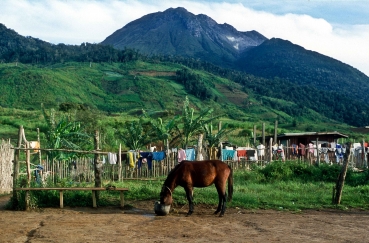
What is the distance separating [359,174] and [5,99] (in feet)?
196

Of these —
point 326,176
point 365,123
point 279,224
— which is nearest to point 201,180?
point 279,224

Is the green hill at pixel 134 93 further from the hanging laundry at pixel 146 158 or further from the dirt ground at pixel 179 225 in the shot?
the dirt ground at pixel 179 225

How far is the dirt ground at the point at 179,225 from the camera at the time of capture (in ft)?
27.2

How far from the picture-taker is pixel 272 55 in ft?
636

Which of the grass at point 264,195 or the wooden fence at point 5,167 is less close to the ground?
the wooden fence at point 5,167

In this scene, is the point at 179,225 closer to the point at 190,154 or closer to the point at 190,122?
the point at 190,154

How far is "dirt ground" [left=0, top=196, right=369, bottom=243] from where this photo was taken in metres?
8.28

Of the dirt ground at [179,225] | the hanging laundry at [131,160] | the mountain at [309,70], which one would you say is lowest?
the dirt ground at [179,225]

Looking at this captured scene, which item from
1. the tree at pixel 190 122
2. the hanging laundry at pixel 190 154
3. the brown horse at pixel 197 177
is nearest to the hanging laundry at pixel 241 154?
the tree at pixel 190 122

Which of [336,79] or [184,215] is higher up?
[336,79]

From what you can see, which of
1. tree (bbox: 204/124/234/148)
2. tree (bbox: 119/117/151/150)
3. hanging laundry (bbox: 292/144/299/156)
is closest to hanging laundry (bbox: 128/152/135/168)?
tree (bbox: 119/117/151/150)

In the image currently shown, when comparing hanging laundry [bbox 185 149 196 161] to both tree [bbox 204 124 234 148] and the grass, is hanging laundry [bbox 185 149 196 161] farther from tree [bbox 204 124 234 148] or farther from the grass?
→ tree [bbox 204 124 234 148]

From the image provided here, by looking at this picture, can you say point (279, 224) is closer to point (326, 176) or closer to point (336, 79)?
point (326, 176)

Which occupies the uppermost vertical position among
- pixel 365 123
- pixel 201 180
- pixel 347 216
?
pixel 365 123
